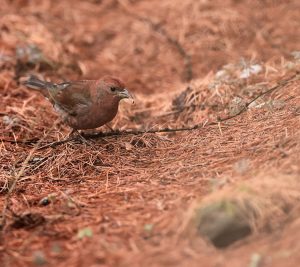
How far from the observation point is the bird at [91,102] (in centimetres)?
677

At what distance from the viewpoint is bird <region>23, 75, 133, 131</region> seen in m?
6.77

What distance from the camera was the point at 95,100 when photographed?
6.82 metres

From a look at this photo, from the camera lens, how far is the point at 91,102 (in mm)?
6875

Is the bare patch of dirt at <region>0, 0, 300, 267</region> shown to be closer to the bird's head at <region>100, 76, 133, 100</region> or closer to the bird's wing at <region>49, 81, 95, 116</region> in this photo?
the bird's wing at <region>49, 81, 95, 116</region>

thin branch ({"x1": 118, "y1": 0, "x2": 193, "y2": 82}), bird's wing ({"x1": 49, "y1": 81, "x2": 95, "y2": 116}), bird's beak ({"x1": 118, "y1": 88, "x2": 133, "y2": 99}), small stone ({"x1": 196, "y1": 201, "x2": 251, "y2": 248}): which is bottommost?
thin branch ({"x1": 118, "y1": 0, "x2": 193, "y2": 82})

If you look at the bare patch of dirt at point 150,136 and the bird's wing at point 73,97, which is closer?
the bare patch of dirt at point 150,136

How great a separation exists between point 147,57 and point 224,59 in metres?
1.29

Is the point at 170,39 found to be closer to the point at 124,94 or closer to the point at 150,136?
the point at 124,94

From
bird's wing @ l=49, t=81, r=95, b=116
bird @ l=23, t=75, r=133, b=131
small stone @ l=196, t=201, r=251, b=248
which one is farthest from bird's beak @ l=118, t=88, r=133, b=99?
small stone @ l=196, t=201, r=251, b=248

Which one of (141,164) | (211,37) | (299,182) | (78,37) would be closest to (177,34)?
(211,37)

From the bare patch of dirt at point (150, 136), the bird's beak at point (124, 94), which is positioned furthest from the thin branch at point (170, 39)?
the bird's beak at point (124, 94)

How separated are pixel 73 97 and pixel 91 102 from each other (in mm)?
251

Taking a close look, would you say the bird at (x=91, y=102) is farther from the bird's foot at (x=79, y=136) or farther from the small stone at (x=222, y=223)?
the small stone at (x=222, y=223)

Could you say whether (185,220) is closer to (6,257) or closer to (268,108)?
(6,257)
